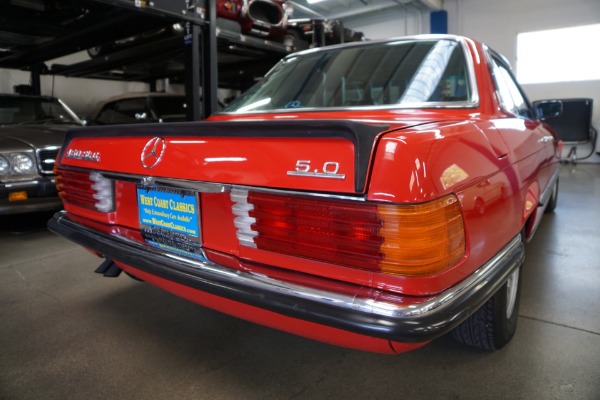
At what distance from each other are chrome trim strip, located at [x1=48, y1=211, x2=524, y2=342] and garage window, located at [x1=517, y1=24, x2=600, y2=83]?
987 centimetres

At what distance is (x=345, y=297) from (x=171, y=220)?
26.2 inches

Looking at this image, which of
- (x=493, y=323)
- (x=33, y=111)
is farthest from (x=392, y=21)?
(x=493, y=323)

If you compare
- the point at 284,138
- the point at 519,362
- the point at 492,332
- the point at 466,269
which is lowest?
the point at 519,362

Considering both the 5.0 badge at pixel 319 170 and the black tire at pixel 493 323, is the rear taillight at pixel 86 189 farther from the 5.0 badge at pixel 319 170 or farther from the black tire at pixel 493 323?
the black tire at pixel 493 323

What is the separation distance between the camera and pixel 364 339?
1054 millimetres

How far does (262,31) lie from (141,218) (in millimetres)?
3592

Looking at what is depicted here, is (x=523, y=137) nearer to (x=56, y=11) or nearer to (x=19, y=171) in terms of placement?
(x=19, y=171)

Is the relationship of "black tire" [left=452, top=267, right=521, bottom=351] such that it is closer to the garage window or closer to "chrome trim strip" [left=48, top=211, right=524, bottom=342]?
"chrome trim strip" [left=48, top=211, right=524, bottom=342]

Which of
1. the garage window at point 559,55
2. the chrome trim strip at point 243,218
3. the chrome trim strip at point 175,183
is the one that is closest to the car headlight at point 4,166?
the chrome trim strip at point 175,183

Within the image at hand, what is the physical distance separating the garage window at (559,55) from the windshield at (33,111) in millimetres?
9645

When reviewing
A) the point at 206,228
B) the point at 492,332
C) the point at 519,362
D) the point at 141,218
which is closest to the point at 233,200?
the point at 206,228

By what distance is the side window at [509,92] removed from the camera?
1.92 meters

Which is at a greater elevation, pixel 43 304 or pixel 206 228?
pixel 206 228

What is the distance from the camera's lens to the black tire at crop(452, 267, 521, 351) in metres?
1.49
